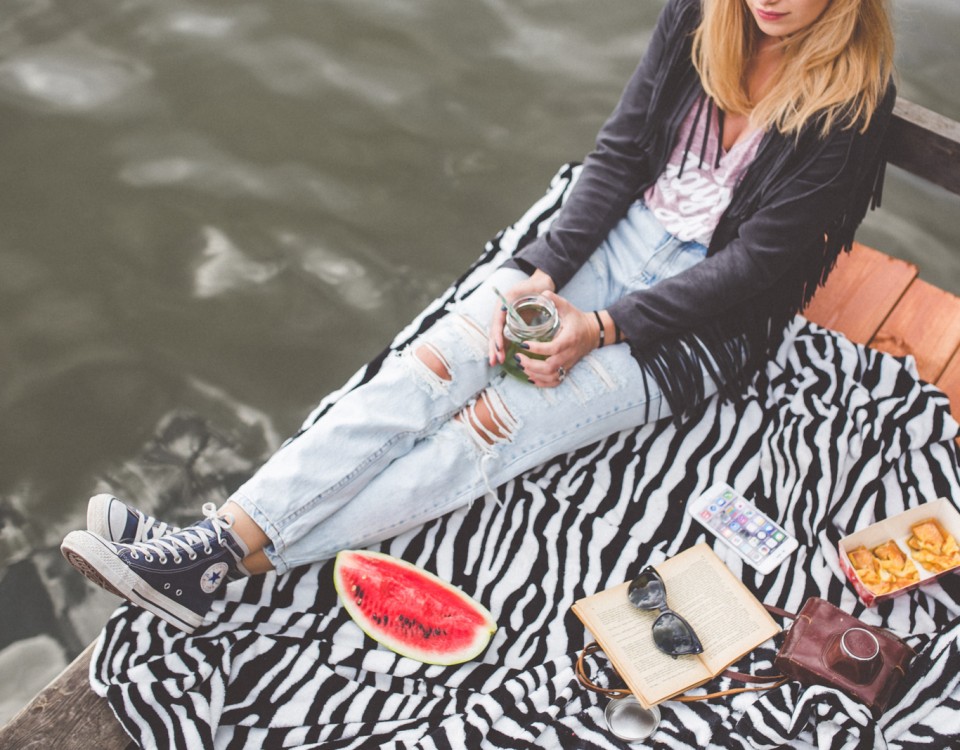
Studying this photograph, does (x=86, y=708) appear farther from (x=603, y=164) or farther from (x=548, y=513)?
(x=603, y=164)

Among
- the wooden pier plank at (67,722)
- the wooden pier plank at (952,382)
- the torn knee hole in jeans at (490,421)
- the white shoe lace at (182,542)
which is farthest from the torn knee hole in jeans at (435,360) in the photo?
the wooden pier plank at (952,382)

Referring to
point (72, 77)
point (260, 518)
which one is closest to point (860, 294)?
point (260, 518)

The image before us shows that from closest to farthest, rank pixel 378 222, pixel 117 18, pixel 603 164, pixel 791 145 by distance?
pixel 791 145 < pixel 603 164 < pixel 378 222 < pixel 117 18

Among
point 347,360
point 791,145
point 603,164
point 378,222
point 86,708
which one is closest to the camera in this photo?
point 86,708

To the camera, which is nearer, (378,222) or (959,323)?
(959,323)

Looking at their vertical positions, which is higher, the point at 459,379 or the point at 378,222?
the point at 459,379

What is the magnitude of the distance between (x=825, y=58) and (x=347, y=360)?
1903mm

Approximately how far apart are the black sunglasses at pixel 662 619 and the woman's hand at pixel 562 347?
22.9 inches

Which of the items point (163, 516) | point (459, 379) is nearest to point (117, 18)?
point (163, 516)

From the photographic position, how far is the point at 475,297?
236 centimetres

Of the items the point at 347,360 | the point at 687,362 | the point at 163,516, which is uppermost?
the point at 687,362

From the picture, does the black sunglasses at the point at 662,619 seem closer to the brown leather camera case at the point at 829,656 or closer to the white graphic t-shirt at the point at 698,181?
the brown leather camera case at the point at 829,656

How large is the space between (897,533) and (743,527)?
1.34 feet

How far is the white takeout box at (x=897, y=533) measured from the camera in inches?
84.4
